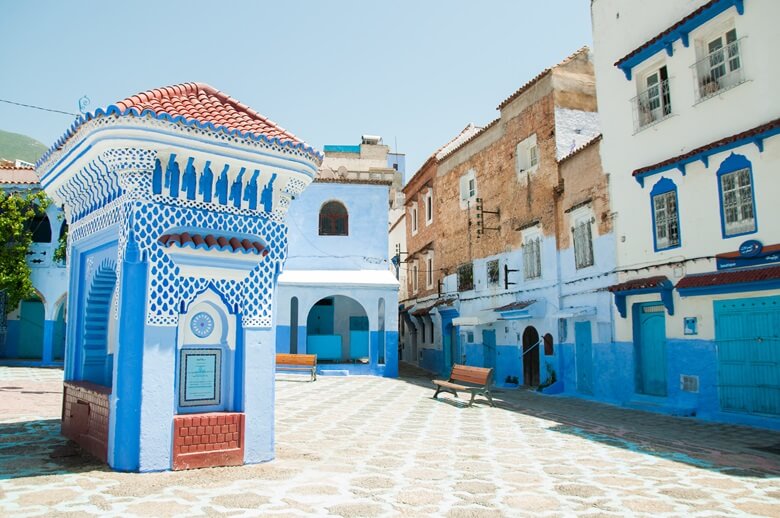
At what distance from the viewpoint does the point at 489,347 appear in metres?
21.2

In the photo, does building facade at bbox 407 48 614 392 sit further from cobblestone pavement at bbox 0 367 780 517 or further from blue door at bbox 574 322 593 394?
cobblestone pavement at bbox 0 367 780 517

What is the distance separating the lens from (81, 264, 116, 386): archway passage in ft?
28.5

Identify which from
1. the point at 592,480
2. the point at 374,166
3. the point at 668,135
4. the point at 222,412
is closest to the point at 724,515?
the point at 592,480

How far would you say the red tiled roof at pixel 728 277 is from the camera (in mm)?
10180

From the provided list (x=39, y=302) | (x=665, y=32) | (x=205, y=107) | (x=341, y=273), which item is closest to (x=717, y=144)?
(x=665, y=32)

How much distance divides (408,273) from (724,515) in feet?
83.2

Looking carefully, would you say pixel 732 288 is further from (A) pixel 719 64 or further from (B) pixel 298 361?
(B) pixel 298 361

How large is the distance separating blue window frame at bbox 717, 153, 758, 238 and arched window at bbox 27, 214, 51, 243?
908 inches

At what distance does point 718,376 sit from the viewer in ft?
38.2

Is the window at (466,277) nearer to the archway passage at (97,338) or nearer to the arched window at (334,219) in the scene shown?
the arched window at (334,219)

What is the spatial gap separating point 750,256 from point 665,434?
3.56 m

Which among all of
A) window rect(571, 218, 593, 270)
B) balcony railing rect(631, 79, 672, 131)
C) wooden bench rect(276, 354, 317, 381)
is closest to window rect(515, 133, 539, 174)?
window rect(571, 218, 593, 270)

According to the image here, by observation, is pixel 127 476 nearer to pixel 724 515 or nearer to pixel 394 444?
pixel 394 444

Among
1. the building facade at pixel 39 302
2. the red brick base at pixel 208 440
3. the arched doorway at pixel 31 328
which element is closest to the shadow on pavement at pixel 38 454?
the red brick base at pixel 208 440
